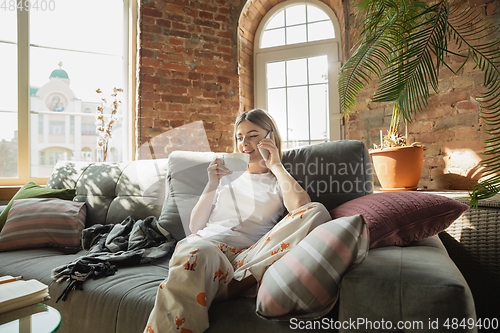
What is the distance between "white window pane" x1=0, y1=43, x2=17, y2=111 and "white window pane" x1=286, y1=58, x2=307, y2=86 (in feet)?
8.18

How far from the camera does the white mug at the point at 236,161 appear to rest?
4.39 feet

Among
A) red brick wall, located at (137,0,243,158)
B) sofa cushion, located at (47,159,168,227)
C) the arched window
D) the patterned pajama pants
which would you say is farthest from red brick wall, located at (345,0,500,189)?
sofa cushion, located at (47,159,168,227)

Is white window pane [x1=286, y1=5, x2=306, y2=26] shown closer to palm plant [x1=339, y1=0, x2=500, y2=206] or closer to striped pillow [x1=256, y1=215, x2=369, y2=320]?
palm plant [x1=339, y1=0, x2=500, y2=206]

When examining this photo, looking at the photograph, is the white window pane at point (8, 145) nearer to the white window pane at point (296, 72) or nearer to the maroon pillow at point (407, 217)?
the white window pane at point (296, 72)

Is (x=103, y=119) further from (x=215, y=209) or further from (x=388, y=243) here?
(x=388, y=243)

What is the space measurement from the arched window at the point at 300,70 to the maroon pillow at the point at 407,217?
78.3 inches

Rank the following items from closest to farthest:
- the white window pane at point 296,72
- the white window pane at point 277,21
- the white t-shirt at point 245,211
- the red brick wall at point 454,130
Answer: the white t-shirt at point 245,211
the red brick wall at point 454,130
the white window pane at point 296,72
the white window pane at point 277,21

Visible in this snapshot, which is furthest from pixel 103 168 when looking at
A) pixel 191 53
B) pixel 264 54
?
pixel 264 54

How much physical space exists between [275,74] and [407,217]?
255cm

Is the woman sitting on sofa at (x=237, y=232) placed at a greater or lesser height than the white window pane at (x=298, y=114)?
lesser

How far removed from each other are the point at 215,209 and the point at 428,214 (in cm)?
85

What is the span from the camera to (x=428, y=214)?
3.43ft

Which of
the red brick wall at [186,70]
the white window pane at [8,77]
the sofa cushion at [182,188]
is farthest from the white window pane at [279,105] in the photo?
the white window pane at [8,77]

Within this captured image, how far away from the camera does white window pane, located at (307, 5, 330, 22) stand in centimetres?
309
